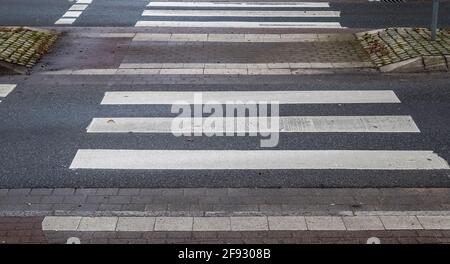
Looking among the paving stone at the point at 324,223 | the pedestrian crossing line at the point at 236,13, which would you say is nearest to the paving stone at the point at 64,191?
the paving stone at the point at 324,223

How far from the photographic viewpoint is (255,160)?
829 centimetres

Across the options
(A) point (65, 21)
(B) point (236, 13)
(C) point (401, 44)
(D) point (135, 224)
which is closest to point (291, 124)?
(D) point (135, 224)

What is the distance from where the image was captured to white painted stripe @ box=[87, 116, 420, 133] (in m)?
9.20

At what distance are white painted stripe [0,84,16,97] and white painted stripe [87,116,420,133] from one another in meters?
2.15

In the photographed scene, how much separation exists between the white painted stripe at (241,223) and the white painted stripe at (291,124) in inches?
102

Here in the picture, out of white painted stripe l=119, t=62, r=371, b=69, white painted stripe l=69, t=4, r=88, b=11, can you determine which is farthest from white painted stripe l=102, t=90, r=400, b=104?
white painted stripe l=69, t=4, r=88, b=11

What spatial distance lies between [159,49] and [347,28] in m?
4.87

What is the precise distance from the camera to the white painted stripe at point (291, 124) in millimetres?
9203

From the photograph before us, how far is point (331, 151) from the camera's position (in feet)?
28.0

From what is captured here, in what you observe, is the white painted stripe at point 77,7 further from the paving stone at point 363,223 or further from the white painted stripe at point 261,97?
the paving stone at point 363,223

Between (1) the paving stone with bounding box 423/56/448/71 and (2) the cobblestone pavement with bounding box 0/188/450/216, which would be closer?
(2) the cobblestone pavement with bounding box 0/188/450/216

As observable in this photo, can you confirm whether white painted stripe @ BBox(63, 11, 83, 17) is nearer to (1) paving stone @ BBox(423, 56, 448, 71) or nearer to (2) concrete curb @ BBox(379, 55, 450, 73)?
(2) concrete curb @ BBox(379, 55, 450, 73)

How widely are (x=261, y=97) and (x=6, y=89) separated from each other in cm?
453
